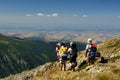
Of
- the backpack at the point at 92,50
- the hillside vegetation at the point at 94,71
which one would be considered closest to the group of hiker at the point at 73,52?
the backpack at the point at 92,50

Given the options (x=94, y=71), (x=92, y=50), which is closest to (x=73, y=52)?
(x=92, y=50)

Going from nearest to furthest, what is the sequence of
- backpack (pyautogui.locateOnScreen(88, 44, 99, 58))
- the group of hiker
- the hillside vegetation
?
the hillside vegetation
the group of hiker
backpack (pyautogui.locateOnScreen(88, 44, 99, 58))

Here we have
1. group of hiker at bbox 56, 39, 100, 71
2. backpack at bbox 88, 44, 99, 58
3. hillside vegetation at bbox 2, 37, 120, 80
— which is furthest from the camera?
backpack at bbox 88, 44, 99, 58

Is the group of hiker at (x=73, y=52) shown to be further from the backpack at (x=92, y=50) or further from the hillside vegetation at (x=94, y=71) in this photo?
the hillside vegetation at (x=94, y=71)

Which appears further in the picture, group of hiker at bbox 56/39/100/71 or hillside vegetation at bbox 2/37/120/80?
group of hiker at bbox 56/39/100/71

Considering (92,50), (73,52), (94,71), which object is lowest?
(94,71)

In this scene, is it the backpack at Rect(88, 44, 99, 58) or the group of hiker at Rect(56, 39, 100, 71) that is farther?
the backpack at Rect(88, 44, 99, 58)

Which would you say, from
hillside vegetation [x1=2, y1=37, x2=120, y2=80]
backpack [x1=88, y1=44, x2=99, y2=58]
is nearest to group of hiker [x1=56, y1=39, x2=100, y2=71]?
backpack [x1=88, y1=44, x2=99, y2=58]

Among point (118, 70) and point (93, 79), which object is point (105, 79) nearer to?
point (93, 79)

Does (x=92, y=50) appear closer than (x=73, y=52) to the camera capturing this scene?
No

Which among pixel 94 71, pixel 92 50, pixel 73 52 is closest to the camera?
pixel 94 71

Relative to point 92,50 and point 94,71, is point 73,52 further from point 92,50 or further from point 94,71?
point 94,71

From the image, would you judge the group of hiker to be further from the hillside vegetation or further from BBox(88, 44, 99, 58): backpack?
the hillside vegetation

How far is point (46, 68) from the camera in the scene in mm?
52750
